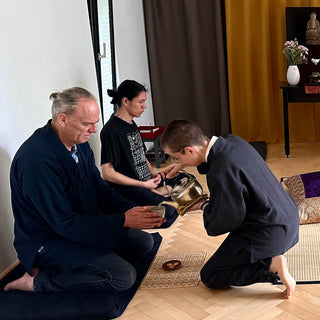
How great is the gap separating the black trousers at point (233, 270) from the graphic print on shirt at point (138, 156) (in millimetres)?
1113

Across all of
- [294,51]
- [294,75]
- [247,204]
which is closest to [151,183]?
[247,204]

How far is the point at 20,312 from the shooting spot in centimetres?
230

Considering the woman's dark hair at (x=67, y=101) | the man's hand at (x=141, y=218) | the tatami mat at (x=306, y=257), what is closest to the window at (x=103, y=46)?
the woman's dark hair at (x=67, y=101)

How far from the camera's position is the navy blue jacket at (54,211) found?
2287 millimetres

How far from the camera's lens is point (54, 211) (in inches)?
89.7

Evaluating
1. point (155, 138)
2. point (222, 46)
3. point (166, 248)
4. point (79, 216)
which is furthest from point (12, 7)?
point (222, 46)

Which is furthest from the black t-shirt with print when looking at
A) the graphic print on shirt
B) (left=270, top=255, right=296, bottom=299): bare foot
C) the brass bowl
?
(left=270, top=255, right=296, bottom=299): bare foot

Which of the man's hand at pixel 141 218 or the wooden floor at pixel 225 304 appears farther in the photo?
the man's hand at pixel 141 218

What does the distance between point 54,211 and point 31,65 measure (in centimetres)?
111

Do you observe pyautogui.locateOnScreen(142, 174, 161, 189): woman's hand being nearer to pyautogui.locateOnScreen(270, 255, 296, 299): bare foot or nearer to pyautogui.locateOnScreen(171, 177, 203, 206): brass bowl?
pyautogui.locateOnScreen(171, 177, 203, 206): brass bowl

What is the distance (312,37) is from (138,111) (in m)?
2.29

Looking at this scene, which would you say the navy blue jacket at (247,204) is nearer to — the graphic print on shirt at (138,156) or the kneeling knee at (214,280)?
the kneeling knee at (214,280)

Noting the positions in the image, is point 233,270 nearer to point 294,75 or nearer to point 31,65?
point 31,65

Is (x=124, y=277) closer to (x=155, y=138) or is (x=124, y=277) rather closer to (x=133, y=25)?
(x=155, y=138)
